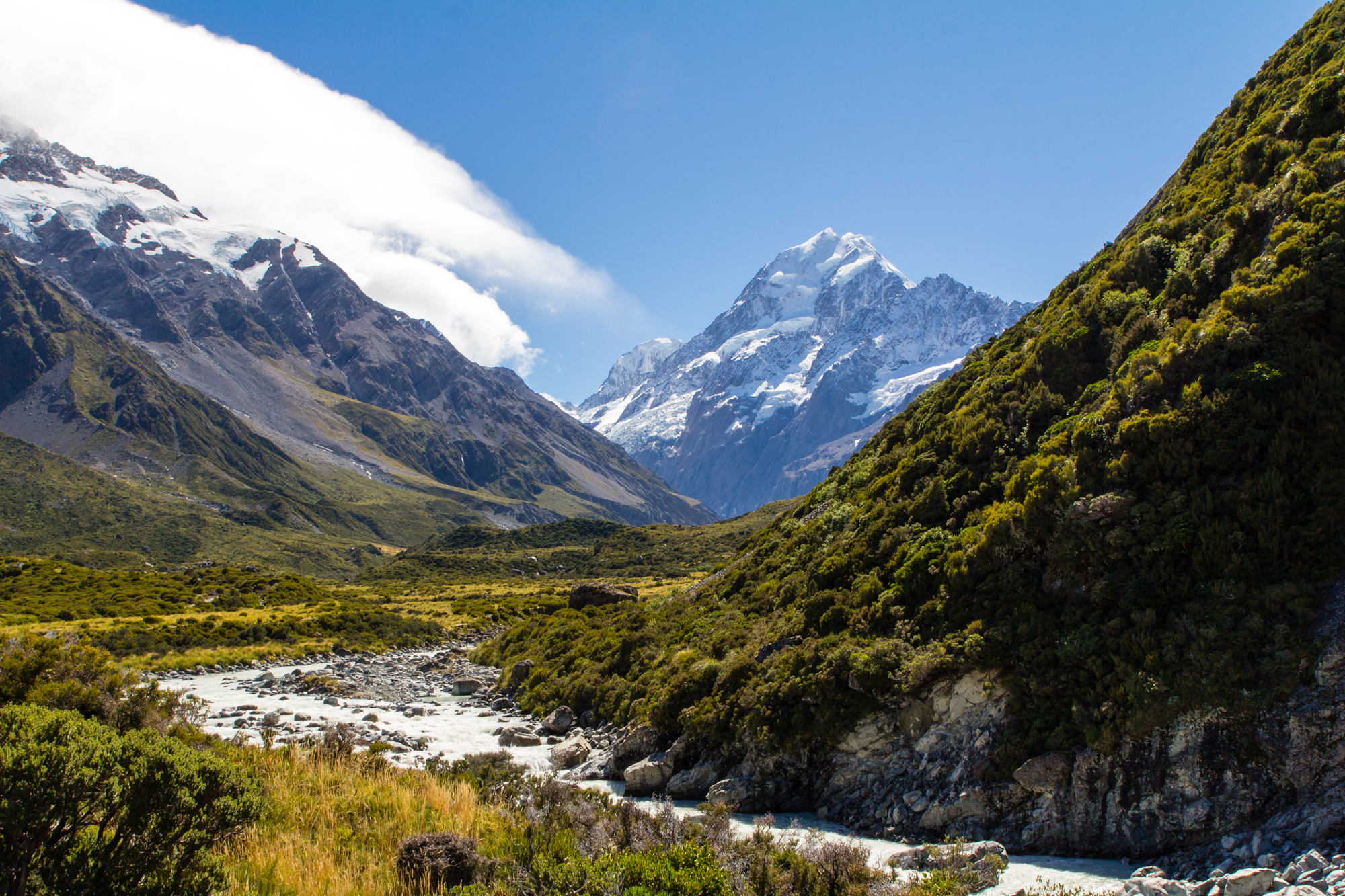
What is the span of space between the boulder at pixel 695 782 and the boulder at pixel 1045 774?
791 centimetres

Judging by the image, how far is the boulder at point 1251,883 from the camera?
8227 millimetres

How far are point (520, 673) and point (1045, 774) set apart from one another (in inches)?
1128

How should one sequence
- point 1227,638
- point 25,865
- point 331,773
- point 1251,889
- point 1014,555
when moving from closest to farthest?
point 25,865 < point 1251,889 < point 1227,638 < point 331,773 < point 1014,555

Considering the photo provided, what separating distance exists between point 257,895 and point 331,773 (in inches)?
243

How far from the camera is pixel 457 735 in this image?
2550 cm

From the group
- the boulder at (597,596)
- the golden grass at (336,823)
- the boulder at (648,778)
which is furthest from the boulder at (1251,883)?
the boulder at (597,596)

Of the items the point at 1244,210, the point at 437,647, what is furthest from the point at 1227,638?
the point at 437,647

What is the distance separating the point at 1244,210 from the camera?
16562mm

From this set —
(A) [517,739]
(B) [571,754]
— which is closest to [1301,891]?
(B) [571,754]

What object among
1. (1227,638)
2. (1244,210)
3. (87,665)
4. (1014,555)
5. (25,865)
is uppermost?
(1244,210)

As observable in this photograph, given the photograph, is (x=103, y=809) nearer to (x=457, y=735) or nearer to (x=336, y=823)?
(x=336, y=823)

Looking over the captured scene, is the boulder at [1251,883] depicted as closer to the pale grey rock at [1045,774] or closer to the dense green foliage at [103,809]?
the pale grey rock at [1045,774]

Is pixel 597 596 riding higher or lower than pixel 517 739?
higher

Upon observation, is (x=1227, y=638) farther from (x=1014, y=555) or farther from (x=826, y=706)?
(x=826, y=706)
